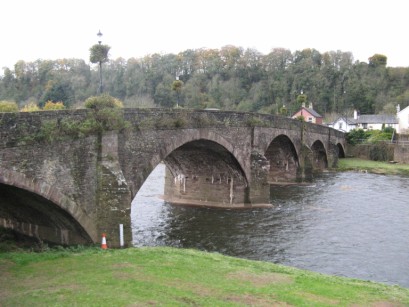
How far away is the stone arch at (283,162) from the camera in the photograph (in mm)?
47469

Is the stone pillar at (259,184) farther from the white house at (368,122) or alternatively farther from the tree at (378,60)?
the tree at (378,60)

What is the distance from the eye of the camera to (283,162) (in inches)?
1914

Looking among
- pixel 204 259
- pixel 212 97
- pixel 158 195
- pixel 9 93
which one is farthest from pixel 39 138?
pixel 212 97

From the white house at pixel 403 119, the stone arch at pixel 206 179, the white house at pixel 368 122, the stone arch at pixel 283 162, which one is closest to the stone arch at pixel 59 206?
the stone arch at pixel 206 179

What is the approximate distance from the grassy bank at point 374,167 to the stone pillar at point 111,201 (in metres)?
44.7

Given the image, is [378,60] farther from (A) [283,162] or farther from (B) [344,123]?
(A) [283,162]

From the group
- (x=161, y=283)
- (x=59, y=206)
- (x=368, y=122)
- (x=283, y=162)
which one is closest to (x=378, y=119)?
(x=368, y=122)

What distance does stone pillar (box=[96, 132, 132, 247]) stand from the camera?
18.1 meters

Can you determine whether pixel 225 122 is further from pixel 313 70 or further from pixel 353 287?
pixel 313 70

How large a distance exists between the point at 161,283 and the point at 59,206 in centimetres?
645

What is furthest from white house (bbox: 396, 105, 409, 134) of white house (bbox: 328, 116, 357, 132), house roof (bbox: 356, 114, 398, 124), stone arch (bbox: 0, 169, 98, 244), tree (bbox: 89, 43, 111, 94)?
stone arch (bbox: 0, 169, 98, 244)

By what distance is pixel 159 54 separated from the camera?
113625mm

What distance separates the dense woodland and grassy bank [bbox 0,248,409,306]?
72.3 meters

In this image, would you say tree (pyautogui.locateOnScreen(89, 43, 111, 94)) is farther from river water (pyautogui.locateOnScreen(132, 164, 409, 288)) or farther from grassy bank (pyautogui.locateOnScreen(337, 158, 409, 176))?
grassy bank (pyautogui.locateOnScreen(337, 158, 409, 176))
